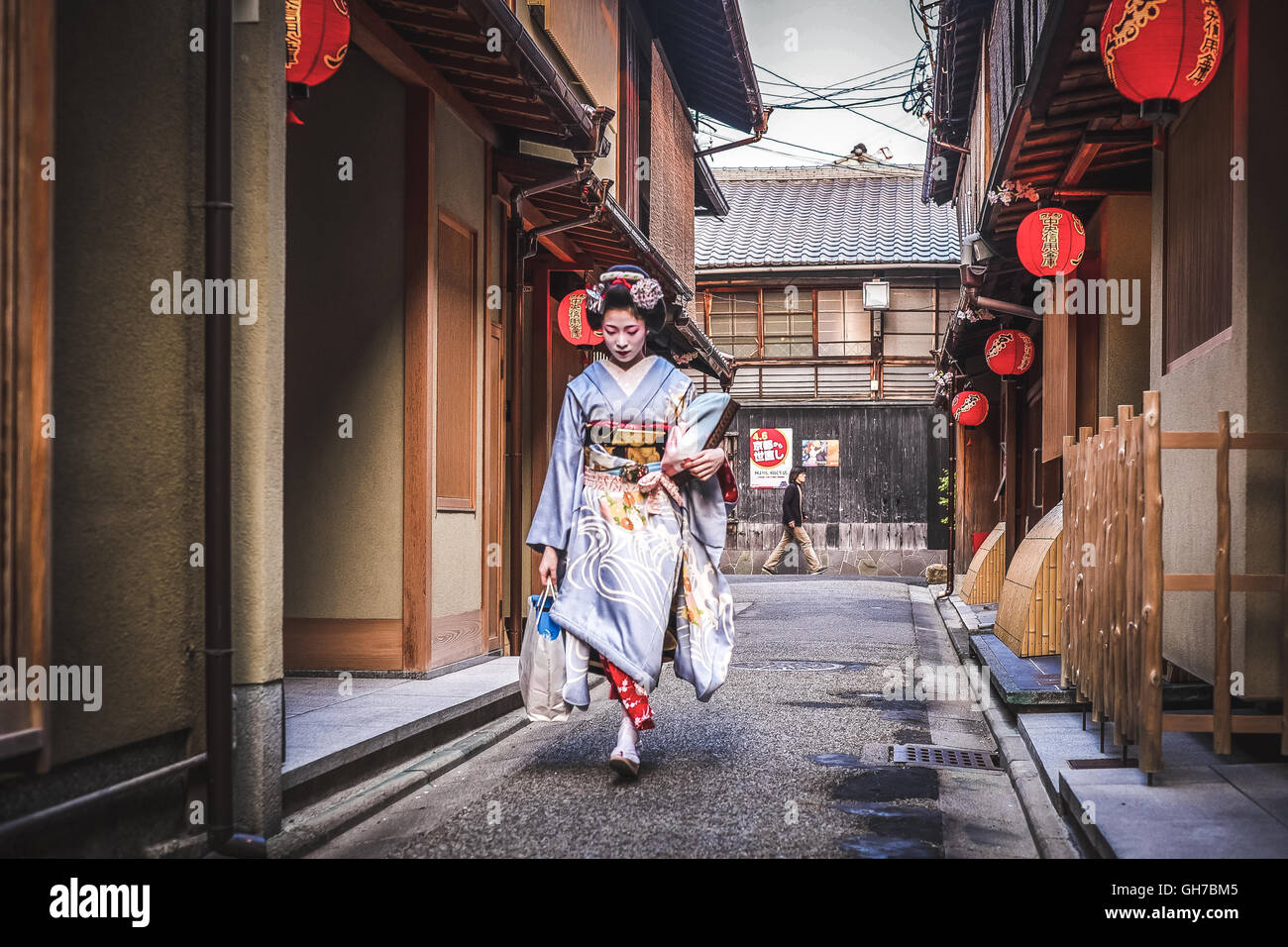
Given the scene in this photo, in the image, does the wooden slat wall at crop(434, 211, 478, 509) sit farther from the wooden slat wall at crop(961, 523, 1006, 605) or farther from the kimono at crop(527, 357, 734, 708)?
the wooden slat wall at crop(961, 523, 1006, 605)

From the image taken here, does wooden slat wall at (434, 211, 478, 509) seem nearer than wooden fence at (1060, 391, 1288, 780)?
No

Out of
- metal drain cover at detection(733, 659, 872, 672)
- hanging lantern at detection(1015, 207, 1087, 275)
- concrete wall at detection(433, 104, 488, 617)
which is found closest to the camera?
concrete wall at detection(433, 104, 488, 617)

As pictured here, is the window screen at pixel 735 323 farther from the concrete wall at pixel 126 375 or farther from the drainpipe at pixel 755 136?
the concrete wall at pixel 126 375

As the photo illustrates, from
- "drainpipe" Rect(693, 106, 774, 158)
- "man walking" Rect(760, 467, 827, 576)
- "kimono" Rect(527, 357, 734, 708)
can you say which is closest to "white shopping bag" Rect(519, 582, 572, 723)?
"kimono" Rect(527, 357, 734, 708)

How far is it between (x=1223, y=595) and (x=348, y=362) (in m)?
5.84

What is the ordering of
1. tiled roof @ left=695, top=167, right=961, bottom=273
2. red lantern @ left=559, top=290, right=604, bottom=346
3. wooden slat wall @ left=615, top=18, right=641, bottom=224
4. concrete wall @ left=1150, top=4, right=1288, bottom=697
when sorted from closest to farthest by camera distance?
concrete wall @ left=1150, top=4, right=1288, bottom=697 < red lantern @ left=559, top=290, right=604, bottom=346 < wooden slat wall @ left=615, top=18, right=641, bottom=224 < tiled roof @ left=695, top=167, right=961, bottom=273

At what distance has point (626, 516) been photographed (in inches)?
240

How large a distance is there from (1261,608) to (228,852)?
4513 mm

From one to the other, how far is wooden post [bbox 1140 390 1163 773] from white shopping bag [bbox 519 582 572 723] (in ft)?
8.73

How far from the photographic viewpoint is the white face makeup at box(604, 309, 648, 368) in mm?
6098

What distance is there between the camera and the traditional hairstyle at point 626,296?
6.07 metres

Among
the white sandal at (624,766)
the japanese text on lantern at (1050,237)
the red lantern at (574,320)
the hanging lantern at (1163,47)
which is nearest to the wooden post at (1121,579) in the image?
the hanging lantern at (1163,47)

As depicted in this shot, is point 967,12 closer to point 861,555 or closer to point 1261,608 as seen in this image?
point 1261,608

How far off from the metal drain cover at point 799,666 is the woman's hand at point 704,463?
4.59 meters
